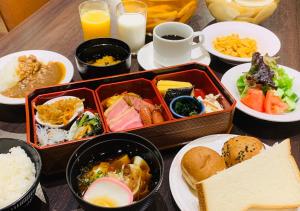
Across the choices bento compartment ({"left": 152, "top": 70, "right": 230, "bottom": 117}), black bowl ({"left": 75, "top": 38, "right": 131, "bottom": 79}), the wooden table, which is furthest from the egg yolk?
black bowl ({"left": 75, "top": 38, "right": 131, "bottom": 79})

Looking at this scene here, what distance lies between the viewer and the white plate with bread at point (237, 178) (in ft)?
3.40

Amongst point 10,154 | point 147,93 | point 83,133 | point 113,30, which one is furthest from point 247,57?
point 10,154

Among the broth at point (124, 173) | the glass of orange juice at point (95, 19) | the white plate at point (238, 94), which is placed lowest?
the white plate at point (238, 94)

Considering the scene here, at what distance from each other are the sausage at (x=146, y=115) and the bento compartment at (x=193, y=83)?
4.9 inches

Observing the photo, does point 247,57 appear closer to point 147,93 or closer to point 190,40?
point 190,40

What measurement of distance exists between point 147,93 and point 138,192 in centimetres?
58

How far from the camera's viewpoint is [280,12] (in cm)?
248

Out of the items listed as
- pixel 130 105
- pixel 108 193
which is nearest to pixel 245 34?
pixel 130 105

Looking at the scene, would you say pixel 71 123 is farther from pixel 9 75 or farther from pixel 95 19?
pixel 95 19

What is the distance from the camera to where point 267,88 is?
160cm

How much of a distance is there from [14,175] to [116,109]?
1.58 ft

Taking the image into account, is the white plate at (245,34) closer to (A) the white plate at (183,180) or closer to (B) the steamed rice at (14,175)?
(A) the white plate at (183,180)

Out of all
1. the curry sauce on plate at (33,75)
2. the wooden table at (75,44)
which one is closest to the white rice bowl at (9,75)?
the curry sauce on plate at (33,75)

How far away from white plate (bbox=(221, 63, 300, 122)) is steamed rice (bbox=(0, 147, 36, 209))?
93 cm
